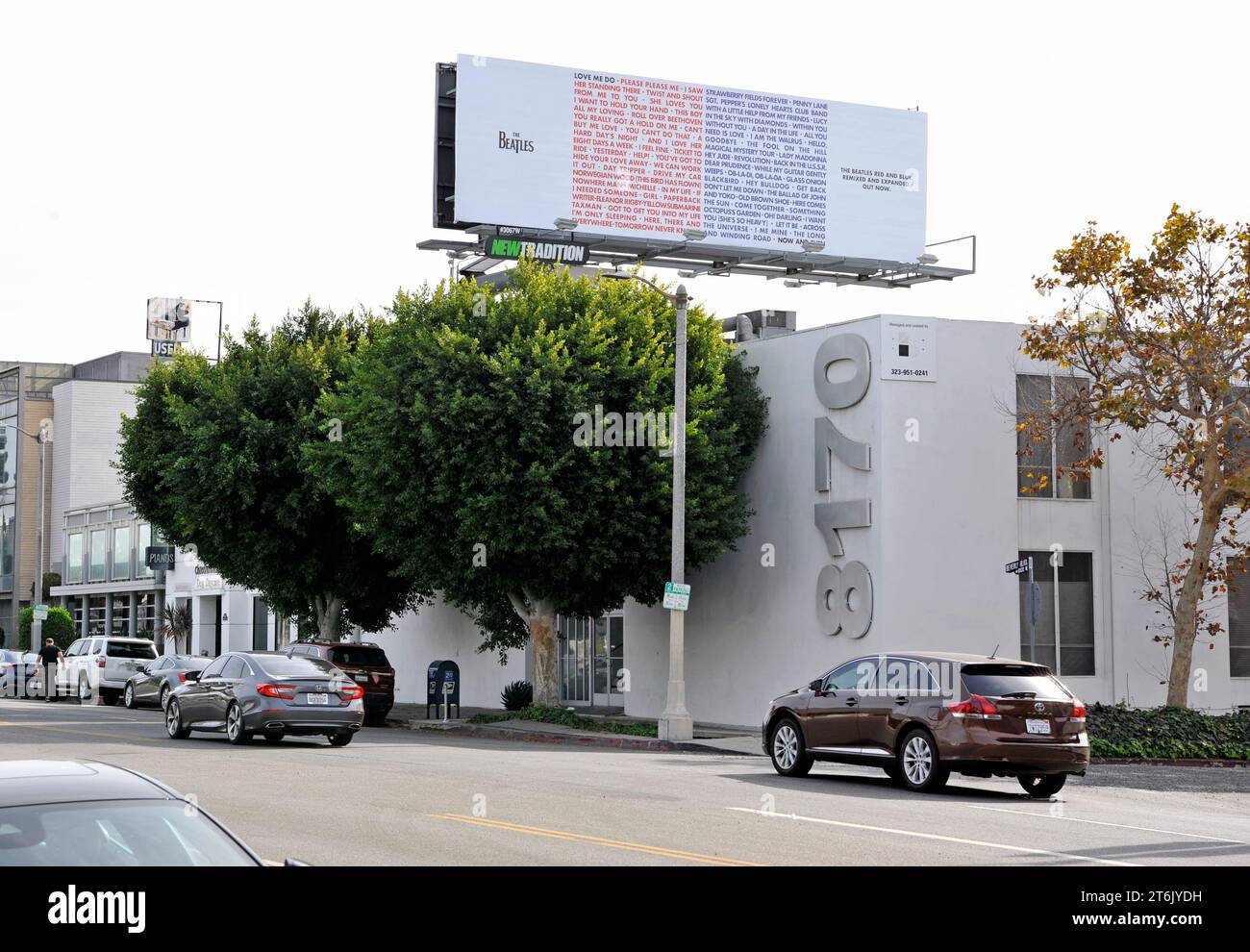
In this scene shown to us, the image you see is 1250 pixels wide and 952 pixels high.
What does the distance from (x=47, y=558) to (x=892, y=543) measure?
61.2 metres

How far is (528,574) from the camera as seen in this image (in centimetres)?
3034

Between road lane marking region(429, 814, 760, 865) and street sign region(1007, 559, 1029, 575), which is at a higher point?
street sign region(1007, 559, 1029, 575)

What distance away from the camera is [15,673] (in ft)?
157

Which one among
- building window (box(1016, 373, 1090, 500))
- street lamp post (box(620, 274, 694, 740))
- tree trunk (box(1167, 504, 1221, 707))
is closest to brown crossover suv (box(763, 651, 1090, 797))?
street lamp post (box(620, 274, 694, 740))

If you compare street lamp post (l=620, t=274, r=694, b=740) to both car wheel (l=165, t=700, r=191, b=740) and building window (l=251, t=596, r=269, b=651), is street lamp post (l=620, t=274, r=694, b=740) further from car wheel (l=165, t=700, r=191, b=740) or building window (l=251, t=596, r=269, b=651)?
building window (l=251, t=596, r=269, b=651)

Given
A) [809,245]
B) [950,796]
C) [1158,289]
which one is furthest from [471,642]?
[950,796]

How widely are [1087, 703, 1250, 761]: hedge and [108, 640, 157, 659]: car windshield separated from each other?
28.1m

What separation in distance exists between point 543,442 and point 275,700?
7559 mm

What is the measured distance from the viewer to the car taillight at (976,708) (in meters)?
17.1

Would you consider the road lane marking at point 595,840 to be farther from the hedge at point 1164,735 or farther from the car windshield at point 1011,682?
the hedge at point 1164,735

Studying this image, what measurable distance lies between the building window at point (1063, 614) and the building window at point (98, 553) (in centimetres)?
4920

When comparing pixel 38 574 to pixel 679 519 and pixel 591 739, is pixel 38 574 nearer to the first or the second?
pixel 591 739

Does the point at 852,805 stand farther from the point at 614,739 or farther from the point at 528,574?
the point at 528,574

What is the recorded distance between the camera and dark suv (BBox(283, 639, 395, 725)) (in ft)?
106
